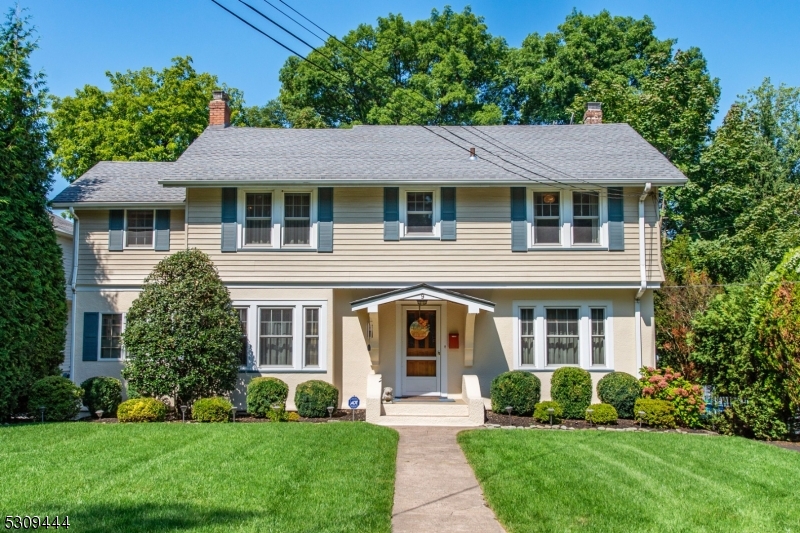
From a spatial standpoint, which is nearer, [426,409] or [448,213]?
[426,409]

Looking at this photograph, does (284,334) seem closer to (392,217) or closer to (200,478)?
(392,217)

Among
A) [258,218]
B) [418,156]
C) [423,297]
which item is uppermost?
[418,156]

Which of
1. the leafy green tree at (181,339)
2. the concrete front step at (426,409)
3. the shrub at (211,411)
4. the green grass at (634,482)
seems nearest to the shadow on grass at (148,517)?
the green grass at (634,482)

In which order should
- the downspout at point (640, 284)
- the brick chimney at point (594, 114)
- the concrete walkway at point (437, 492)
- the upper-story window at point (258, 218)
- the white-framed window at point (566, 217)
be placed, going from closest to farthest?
the concrete walkway at point (437, 492)
the downspout at point (640, 284)
the white-framed window at point (566, 217)
the upper-story window at point (258, 218)
the brick chimney at point (594, 114)

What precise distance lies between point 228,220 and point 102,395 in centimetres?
470

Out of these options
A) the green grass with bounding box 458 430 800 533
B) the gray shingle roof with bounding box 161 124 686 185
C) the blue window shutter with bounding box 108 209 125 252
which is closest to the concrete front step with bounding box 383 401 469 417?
the green grass with bounding box 458 430 800 533

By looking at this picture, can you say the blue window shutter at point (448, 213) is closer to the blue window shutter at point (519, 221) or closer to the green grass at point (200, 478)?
the blue window shutter at point (519, 221)

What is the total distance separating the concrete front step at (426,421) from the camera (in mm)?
14143

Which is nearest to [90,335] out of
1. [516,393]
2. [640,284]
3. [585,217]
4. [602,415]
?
[516,393]

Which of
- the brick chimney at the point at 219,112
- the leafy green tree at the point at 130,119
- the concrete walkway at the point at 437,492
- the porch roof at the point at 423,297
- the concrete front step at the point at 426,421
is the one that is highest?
the leafy green tree at the point at 130,119

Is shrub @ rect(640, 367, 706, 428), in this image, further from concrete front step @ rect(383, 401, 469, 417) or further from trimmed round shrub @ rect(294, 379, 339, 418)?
trimmed round shrub @ rect(294, 379, 339, 418)

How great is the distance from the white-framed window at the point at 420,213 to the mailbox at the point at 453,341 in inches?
94.0

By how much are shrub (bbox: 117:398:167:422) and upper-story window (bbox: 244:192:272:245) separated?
420 centimetres

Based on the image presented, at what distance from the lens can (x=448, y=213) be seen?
1598 cm
